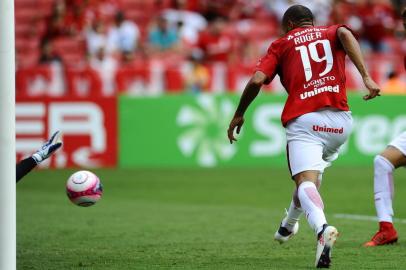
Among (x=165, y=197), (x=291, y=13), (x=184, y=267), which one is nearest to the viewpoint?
(x=184, y=267)

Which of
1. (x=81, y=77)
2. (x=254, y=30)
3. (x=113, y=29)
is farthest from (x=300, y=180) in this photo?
(x=254, y=30)

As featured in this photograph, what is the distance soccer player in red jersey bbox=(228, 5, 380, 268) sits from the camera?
803 centimetres

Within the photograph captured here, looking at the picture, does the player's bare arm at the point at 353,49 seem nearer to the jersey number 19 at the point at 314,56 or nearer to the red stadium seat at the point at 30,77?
the jersey number 19 at the point at 314,56

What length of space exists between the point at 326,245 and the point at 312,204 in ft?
1.69

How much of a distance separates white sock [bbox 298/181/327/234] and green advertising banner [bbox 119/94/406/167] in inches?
463

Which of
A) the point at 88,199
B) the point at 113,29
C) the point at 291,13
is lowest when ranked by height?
the point at 88,199

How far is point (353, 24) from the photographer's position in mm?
25953

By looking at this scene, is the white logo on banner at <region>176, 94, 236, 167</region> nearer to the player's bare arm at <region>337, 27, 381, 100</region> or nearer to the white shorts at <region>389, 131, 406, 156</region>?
the white shorts at <region>389, 131, 406, 156</region>

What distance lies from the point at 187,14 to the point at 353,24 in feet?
15.4

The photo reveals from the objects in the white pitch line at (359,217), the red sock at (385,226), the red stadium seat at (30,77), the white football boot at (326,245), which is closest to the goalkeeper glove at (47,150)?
the white football boot at (326,245)

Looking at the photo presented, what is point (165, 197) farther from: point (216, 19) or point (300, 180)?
point (216, 19)

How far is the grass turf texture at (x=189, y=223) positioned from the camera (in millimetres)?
8347

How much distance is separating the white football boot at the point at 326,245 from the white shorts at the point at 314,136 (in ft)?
2.50

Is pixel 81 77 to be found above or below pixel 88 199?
above
